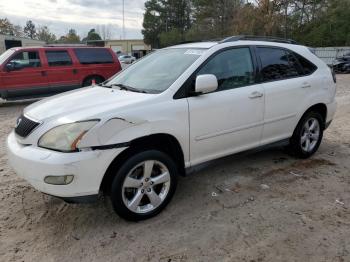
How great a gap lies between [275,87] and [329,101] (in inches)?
51.4

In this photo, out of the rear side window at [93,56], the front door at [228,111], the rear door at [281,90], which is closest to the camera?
the front door at [228,111]

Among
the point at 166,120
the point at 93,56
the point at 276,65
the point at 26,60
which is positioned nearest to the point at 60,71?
the point at 26,60

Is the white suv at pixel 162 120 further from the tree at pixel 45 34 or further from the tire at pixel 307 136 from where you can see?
the tree at pixel 45 34

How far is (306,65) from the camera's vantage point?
16.7 ft

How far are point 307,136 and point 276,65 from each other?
4.16 ft

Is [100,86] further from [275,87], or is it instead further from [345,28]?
[345,28]

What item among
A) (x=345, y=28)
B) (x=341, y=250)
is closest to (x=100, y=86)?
(x=341, y=250)

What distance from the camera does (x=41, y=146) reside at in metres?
3.18

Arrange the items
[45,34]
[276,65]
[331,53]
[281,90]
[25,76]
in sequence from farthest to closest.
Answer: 1. [45,34]
2. [331,53]
3. [25,76]
4. [276,65]
5. [281,90]

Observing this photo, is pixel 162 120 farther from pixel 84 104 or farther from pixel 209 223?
pixel 209 223

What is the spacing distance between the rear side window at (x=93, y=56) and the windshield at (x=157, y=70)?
24.8 ft

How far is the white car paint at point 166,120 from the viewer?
10.2 ft

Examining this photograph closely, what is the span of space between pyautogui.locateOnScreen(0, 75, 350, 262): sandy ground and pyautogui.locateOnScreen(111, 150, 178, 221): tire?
138 millimetres

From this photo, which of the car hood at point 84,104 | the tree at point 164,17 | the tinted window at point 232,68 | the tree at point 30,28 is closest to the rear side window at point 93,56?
the car hood at point 84,104
